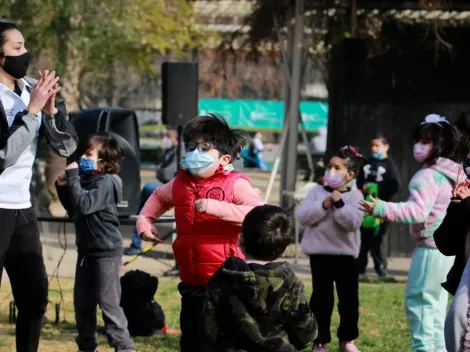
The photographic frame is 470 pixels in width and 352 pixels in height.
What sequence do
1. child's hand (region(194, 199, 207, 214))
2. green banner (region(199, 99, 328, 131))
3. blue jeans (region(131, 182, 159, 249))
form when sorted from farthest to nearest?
green banner (region(199, 99, 328, 131)) < blue jeans (region(131, 182, 159, 249)) < child's hand (region(194, 199, 207, 214))

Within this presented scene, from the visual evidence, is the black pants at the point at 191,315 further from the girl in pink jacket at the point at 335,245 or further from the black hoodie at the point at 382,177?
the black hoodie at the point at 382,177

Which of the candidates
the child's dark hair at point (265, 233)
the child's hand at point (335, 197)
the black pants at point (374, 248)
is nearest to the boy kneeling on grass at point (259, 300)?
the child's dark hair at point (265, 233)

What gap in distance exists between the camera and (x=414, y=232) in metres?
7.07

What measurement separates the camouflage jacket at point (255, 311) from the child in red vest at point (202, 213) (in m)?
0.80

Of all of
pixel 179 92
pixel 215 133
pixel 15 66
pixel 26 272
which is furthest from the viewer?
pixel 179 92

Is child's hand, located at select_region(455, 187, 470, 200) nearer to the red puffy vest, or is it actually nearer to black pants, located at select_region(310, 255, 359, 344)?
the red puffy vest

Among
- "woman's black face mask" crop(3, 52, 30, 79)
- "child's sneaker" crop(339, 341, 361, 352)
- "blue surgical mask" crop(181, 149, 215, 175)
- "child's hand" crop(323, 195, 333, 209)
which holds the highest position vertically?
"woman's black face mask" crop(3, 52, 30, 79)

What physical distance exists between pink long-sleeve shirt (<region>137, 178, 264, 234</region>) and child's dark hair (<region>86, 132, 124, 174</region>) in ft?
4.49

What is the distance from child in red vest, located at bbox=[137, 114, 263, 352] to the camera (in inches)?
210

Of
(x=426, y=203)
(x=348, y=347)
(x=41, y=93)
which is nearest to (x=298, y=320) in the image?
(x=41, y=93)

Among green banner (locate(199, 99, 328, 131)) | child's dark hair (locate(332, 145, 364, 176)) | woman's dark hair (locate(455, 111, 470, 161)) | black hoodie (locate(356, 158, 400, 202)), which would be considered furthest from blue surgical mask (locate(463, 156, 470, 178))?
green banner (locate(199, 99, 328, 131))

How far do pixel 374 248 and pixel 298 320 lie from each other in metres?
8.07

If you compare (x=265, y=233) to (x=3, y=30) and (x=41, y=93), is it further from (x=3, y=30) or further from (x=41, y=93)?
(x=3, y=30)

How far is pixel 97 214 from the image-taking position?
7.06m
